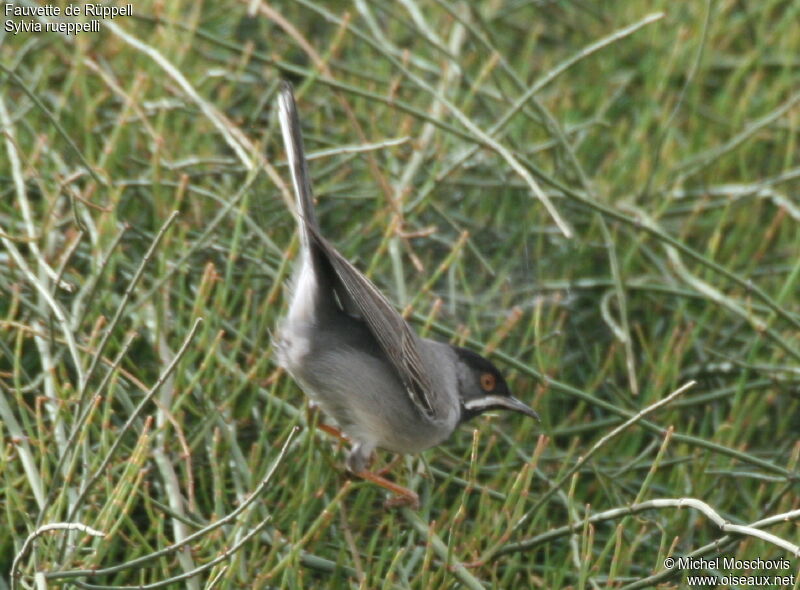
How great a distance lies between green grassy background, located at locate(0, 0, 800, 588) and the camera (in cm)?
305

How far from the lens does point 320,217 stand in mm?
4398

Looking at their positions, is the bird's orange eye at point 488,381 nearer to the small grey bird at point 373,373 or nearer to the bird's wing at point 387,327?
the small grey bird at point 373,373

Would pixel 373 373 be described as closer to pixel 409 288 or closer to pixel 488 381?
pixel 488 381

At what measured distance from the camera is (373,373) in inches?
142

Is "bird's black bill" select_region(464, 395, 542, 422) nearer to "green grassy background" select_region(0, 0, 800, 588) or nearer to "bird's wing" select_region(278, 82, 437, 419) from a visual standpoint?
"green grassy background" select_region(0, 0, 800, 588)

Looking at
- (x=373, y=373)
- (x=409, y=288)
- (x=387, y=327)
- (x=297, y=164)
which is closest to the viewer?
(x=297, y=164)

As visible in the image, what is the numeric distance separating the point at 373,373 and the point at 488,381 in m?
0.38

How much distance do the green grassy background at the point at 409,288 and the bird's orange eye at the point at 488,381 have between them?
0.50 ft

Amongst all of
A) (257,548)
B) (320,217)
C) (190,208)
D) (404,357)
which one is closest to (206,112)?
(190,208)

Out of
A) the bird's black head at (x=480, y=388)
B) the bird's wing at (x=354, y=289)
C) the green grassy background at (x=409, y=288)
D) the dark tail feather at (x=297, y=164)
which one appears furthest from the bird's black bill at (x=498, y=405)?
the dark tail feather at (x=297, y=164)

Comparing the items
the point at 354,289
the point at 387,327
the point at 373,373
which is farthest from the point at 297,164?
the point at 373,373

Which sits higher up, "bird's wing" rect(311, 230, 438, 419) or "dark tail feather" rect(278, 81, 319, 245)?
"dark tail feather" rect(278, 81, 319, 245)

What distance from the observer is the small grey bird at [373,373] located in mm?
3438

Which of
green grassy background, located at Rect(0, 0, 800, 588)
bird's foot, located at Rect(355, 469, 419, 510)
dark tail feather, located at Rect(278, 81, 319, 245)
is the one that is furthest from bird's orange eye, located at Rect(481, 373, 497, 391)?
dark tail feather, located at Rect(278, 81, 319, 245)
